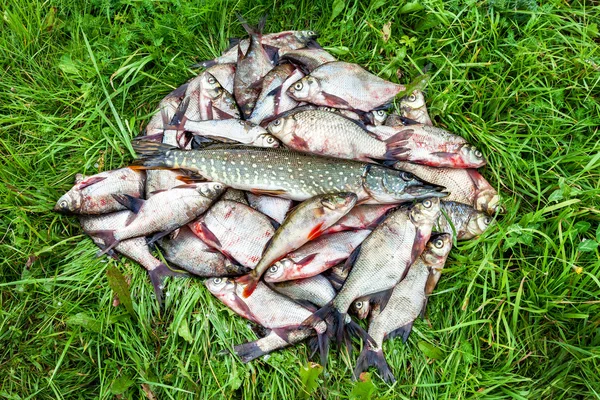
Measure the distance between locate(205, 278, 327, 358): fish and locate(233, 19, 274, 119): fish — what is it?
4.49 ft

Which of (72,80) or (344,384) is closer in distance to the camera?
(344,384)

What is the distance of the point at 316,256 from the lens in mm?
3543

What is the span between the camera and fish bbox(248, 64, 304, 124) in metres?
3.97

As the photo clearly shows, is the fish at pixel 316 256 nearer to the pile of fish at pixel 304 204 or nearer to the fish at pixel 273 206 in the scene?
the pile of fish at pixel 304 204

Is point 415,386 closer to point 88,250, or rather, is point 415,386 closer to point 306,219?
point 306,219

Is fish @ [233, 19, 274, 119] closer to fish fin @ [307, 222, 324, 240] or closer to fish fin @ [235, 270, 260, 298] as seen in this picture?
fish fin @ [307, 222, 324, 240]

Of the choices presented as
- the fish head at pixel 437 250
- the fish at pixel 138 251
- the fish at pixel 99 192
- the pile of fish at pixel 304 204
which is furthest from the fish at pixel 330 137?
the fish at pixel 138 251

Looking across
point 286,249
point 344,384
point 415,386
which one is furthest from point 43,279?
point 415,386

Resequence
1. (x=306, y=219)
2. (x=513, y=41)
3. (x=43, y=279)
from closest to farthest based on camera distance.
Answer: (x=306, y=219) → (x=43, y=279) → (x=513, y=41)

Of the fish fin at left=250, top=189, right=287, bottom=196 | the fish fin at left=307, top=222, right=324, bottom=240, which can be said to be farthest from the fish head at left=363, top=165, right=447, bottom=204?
the fish fin at left=250, top=189, right=287, bottom=196

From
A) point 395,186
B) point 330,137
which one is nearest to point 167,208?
point 330,137

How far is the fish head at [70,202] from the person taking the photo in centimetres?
371

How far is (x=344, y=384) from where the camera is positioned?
11.5 ft

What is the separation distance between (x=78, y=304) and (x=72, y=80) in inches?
70.4
